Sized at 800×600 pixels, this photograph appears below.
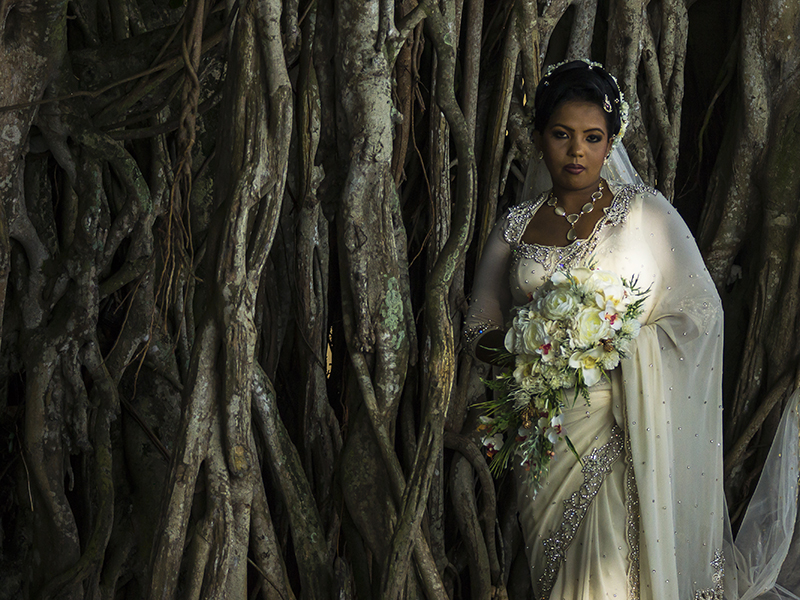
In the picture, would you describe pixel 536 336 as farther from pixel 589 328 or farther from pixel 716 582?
pixel 716 582

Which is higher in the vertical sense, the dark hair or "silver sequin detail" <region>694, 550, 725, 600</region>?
the dark hair

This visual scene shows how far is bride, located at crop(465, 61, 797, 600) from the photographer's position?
5.81ft

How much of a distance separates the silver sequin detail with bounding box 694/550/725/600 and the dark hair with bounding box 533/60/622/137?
3.24 feet

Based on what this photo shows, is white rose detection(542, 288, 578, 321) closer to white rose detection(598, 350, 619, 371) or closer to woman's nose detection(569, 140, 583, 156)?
white rose detection(598, 350, 619, 371)

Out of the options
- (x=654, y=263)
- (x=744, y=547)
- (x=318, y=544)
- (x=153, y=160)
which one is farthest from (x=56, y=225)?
(x=744, y=547)

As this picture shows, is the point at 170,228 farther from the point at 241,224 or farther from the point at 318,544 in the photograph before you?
the point at 318,544

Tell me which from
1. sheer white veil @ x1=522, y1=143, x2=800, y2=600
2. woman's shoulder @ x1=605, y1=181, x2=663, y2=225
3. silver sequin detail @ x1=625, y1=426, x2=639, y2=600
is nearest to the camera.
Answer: silver sequin detail @ x1=625, y1=426, x2=639, y2=600

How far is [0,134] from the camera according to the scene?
2010mm

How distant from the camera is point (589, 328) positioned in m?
1.66

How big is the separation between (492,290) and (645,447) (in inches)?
20.5

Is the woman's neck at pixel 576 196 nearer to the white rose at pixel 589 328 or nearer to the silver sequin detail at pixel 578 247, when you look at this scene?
the silver sequin detail at pixel 578 247

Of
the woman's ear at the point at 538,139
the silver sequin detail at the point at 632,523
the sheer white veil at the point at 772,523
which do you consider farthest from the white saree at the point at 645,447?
the sheer white veil at the point at 772,523

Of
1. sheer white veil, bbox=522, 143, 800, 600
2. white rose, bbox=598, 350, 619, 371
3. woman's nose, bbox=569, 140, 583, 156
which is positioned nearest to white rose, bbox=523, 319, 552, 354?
white rose, bbox=598, 350, 619, 371

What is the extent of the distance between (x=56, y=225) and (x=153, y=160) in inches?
13.1
